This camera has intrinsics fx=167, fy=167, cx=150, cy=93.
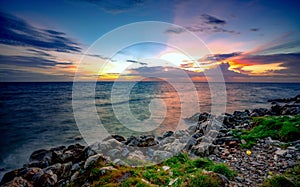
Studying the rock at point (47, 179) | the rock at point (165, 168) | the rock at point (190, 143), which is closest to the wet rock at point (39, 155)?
the rock at point (47, 179)

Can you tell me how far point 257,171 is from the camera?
4.72m

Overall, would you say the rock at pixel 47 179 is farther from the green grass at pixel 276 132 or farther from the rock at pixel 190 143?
the green grass at pixel 276 132

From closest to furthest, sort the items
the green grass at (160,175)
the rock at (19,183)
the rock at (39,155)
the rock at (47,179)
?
the green grass at (160,175)
the rock at (19,183)
the rock at (47,179)
the rock at (39,155)

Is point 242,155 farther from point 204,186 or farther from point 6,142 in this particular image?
point 6,142

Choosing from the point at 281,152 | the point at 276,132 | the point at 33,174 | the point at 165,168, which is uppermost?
the point at 276,132

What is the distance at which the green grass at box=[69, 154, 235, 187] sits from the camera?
373 cm

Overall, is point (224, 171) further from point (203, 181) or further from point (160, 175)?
point (160, 175)

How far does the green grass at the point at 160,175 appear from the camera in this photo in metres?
3.73

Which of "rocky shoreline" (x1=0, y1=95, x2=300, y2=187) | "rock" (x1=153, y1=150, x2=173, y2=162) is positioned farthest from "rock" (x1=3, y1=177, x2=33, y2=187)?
"rock" (x1=153, y1=150, x2=173, y2=162)

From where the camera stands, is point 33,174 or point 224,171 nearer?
point 224,171

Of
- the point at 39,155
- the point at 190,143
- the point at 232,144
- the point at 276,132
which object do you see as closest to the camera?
the point at 232,144

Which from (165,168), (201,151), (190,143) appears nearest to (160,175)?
(165,168)

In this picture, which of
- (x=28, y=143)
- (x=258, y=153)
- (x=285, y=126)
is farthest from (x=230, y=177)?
(x=28, y=143)

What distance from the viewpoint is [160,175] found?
4582mm
